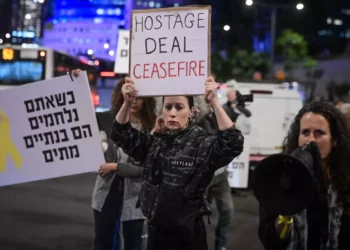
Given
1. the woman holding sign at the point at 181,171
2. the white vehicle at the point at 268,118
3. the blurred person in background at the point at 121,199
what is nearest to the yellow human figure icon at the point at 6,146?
the blurred person in background at the point at 121,199

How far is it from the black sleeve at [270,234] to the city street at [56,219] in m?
4.57

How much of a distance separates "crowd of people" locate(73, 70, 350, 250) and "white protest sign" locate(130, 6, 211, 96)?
0.08 m

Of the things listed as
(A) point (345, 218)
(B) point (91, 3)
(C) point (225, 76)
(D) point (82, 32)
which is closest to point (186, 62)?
(A) point (345, 218)

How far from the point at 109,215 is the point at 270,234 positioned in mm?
2216

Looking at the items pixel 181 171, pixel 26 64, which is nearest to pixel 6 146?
pixel 181 171

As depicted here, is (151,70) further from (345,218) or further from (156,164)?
(345,218)

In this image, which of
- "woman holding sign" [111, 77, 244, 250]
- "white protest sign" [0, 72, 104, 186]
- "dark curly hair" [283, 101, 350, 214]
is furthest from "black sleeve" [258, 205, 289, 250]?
"white protest sign" [0, 72, 104, 186]

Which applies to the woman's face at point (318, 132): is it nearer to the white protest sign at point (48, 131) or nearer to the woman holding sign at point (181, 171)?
the woman holding sign at point (181, 171)

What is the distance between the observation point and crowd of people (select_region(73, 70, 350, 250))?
8.67ft

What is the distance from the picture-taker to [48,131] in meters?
4.39

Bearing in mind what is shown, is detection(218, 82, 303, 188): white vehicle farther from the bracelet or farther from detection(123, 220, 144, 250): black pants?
the bracelet

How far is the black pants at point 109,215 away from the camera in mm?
4590

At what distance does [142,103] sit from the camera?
4.62m

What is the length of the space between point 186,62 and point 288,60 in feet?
119
